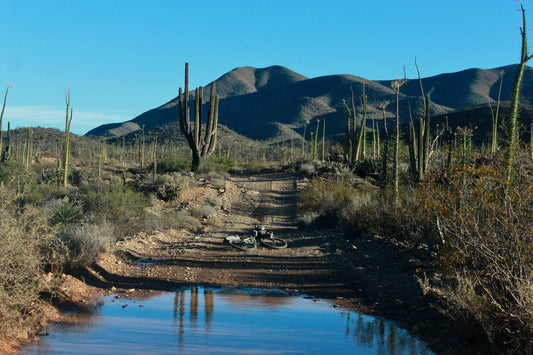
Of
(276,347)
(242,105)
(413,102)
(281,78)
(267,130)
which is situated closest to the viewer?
(276,347)

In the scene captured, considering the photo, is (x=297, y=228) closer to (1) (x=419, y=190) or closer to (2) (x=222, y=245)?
(2) (x=222, y=245)

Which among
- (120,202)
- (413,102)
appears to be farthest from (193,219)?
(413,102)

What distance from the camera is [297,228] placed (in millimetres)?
18375

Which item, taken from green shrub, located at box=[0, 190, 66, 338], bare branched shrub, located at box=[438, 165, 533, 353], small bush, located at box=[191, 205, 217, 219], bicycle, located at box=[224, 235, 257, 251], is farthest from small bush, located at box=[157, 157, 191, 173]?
bare branched shrub, located at box=[438, 165, 533, 353]

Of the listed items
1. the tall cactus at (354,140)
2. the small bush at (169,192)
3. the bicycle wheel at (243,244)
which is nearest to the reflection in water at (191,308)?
the bicycle wheel at (243,244)

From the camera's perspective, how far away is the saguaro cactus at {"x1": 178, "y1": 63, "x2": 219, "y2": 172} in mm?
28281

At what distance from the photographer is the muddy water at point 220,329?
6069 millimetres

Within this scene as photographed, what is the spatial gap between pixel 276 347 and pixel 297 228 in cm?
1228

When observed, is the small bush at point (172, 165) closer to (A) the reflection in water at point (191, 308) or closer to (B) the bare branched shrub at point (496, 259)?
(A) the reflection in water at point (191, 308)

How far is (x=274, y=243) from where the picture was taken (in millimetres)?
14352

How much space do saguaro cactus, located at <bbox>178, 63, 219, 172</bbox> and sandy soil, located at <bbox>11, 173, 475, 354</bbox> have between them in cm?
1219

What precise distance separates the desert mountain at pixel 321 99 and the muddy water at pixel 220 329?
3312 inches

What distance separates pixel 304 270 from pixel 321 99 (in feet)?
381

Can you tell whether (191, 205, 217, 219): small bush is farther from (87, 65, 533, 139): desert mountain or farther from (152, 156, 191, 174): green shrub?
(87, 65, 533, 139): desert mountain
